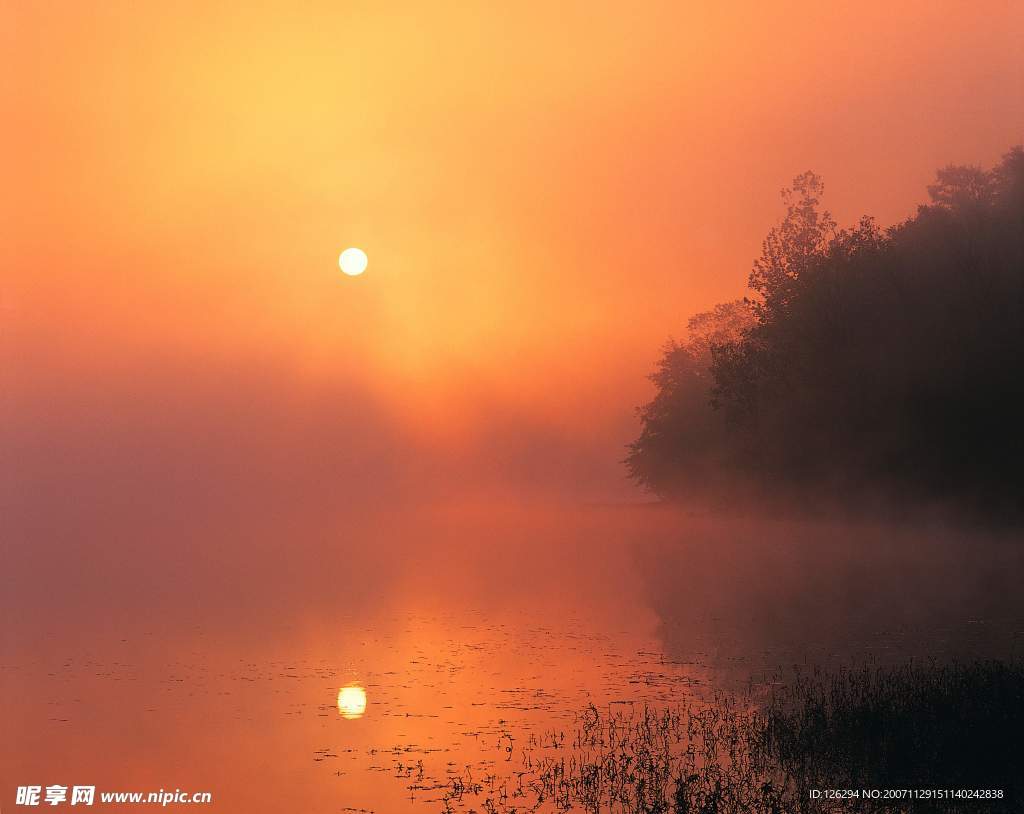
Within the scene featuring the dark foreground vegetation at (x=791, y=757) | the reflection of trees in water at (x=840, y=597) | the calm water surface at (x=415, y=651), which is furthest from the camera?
the reflection of trees in water at (x=840, y=597)

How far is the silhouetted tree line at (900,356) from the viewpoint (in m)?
67.1

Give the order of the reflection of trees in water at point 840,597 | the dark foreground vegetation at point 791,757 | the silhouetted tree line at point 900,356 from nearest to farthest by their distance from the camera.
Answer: the dark foreground vegetation at point 791,757
the reflection of trees in water at point 840,597
the silhouetted tree line at point 900,356

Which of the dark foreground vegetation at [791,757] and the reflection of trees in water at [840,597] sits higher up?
the reflection of trees in water at [840,597]

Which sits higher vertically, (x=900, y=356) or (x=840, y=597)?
(x=900, y=356)

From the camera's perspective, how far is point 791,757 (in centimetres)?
2134

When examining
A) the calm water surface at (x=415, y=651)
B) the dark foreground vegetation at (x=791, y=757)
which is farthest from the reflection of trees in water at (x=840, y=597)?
the dark foreground vegetation at (x=791, y=757)

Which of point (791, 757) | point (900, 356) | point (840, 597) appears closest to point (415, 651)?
point (791, 757)

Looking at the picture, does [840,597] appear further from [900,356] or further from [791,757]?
[791,757]

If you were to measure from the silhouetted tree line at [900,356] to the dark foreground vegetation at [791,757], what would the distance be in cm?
4372

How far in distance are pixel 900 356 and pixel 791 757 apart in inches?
2127

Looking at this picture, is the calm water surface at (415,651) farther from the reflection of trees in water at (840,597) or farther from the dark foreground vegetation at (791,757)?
the dark foreground vegetation at (791,757)

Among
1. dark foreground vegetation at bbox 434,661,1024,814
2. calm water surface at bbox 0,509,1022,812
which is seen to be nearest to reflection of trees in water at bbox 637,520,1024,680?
calm water surface at bbox 0,509,1022,812

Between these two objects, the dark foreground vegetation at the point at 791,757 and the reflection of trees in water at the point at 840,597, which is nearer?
the dark foreground vegetation at the point at 791,757

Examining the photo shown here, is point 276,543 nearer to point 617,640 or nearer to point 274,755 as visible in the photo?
point 617,640
